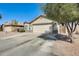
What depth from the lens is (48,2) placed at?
3582mm

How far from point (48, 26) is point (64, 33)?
0.31m

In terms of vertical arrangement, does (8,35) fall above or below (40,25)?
below

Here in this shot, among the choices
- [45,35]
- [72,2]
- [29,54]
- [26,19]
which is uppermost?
[72,2]

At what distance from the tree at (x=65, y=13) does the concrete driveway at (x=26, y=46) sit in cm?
40

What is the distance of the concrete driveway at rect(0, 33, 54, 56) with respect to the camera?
354cm

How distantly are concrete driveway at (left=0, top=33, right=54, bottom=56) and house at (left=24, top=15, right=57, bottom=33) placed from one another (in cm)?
11

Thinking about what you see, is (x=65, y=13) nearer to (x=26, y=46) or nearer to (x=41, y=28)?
(x=41, y=28)

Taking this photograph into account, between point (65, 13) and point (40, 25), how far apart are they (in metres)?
0.50

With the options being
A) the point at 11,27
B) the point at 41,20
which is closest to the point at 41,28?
the point at 41,20

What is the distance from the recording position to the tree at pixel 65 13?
3.58 metres

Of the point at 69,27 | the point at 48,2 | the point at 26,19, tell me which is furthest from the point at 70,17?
the point at 26,19

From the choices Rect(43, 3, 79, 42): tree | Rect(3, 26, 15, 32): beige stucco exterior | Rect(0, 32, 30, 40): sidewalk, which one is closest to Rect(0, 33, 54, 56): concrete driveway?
Rect(0, 32, 30, 40): sidewalk

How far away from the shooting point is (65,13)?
361 centimetres

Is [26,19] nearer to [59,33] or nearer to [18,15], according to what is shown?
[18,15]
